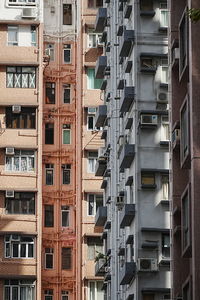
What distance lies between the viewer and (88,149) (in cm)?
5253

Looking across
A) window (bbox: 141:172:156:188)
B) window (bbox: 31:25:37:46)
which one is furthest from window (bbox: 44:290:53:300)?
window (bbox: 141:172:156:188)

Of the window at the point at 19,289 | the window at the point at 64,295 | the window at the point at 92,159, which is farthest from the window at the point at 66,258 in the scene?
the window at the point at 92,159

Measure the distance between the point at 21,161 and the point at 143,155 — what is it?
16023mm

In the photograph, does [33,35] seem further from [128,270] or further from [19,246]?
[128,270]

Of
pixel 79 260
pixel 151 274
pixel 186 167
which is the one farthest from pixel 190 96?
pixel 79 260

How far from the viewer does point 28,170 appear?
173 ft

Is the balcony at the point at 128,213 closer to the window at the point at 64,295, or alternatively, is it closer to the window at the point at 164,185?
the window at the point at 164,185

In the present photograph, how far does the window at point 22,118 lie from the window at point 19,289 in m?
6.60

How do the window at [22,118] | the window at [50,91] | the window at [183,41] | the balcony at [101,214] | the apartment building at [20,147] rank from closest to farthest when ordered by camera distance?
the window at [183,41] < the balcony at [101,214] < the apartment building at [20,147] < the window at [22,118] < the window at [50,91]

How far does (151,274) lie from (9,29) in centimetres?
2032

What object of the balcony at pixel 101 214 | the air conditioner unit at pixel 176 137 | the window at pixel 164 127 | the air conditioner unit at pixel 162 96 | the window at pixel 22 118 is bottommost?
the air conditioner unit at pixel 176 137

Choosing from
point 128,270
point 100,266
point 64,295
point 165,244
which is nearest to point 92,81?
point 64,295

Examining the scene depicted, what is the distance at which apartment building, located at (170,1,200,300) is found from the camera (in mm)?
25125

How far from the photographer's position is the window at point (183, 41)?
27.1 m
